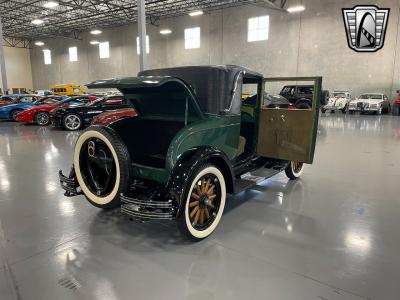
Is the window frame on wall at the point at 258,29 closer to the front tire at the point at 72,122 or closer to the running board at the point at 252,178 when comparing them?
the front tire at the point at 72,122

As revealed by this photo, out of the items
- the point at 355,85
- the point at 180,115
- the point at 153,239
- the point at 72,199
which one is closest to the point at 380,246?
the point at 153,239

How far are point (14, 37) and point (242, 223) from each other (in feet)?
127

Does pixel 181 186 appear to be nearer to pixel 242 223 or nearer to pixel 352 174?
pixel 242 223

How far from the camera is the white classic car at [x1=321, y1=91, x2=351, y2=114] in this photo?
16.0 metres

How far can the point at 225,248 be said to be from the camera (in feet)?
8.35

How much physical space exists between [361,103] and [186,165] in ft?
51.3

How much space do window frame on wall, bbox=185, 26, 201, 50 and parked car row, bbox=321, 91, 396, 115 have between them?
10761 mm

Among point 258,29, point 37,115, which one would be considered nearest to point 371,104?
point 258,29

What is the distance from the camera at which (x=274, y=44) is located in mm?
18453

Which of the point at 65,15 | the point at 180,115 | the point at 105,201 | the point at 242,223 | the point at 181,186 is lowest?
the point at 242,223

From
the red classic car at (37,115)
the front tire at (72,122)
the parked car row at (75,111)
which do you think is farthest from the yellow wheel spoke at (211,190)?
the red classic car at (37,115)

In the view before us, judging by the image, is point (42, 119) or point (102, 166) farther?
point (42, 119)

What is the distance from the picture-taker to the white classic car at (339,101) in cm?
1602

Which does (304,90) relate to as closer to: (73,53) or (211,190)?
(211,190)
